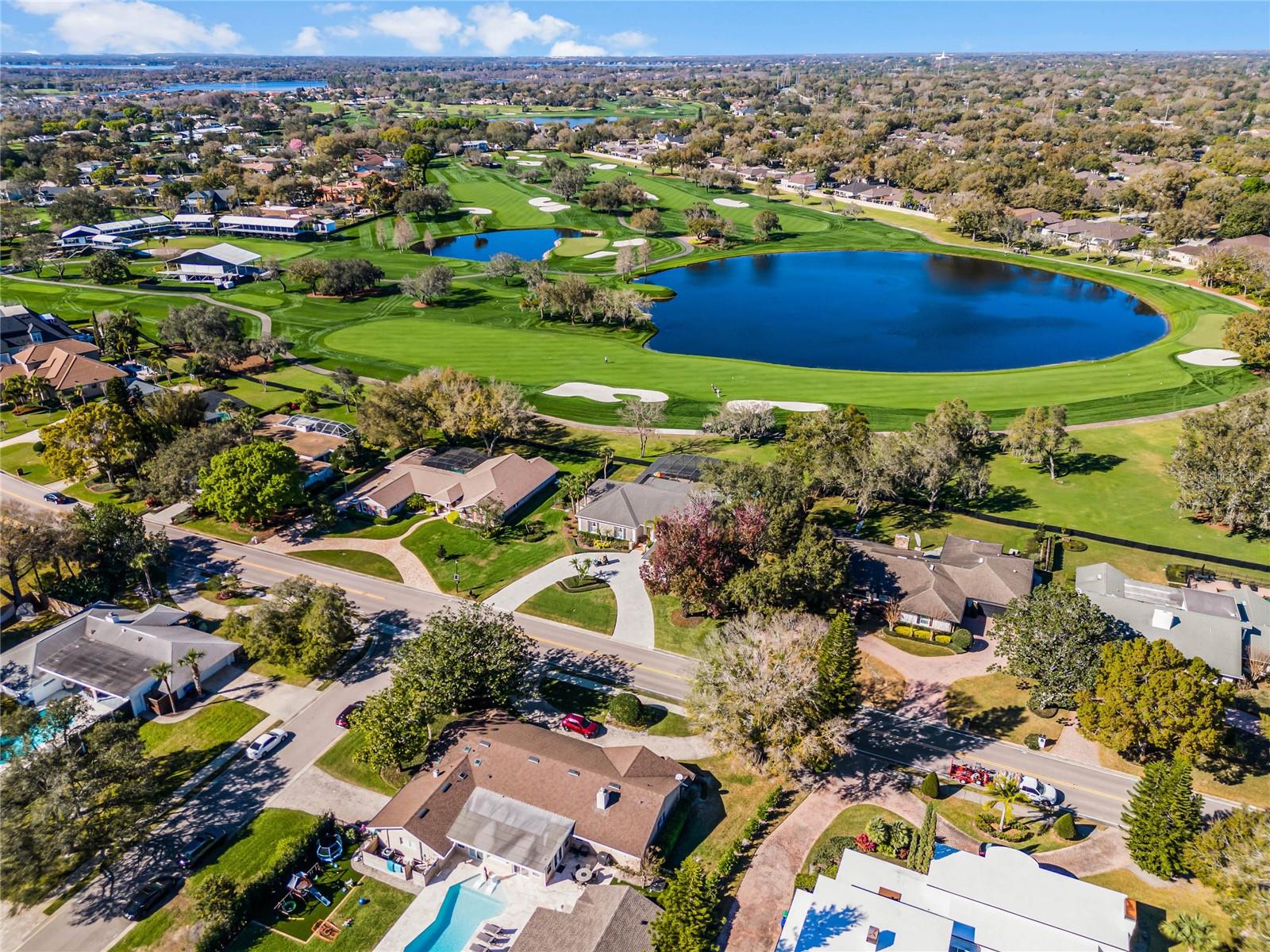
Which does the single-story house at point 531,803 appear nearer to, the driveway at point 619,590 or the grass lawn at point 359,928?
the grass lawn at point 359,928

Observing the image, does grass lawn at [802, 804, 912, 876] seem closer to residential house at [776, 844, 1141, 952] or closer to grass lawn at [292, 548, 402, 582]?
residential house at [776, 844, 1141, 952]

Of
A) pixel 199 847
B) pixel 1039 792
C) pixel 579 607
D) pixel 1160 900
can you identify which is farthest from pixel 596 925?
pixel 1160 900

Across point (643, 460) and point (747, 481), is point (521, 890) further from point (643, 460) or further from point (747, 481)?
point (643, 460)

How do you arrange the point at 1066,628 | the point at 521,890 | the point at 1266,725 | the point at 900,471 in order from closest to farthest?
the point at 521,890, the point at 1266,725, the point at 1066,628, the point at 900,471

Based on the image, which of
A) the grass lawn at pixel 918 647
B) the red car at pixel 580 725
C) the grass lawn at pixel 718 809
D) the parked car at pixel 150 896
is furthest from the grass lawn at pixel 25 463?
the grass lawn at pixel 918 647

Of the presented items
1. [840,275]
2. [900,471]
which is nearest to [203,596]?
[900,471]

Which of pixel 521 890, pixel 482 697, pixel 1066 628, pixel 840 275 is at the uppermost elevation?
pixel 840 275
